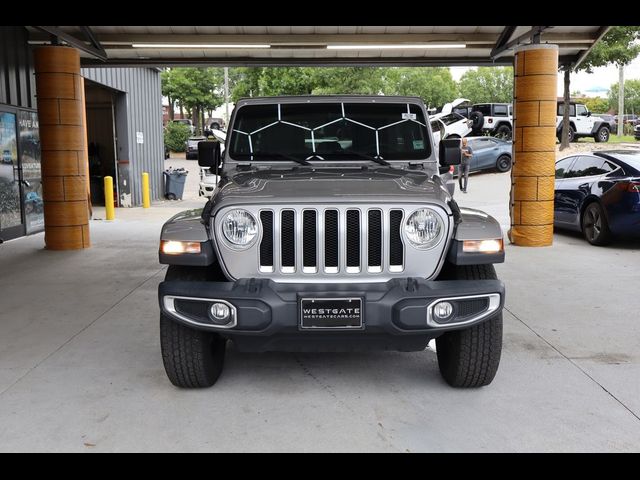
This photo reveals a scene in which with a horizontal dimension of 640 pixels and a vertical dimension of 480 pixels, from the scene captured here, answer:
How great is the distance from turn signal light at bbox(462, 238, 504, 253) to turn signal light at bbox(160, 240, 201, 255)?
1514 mm

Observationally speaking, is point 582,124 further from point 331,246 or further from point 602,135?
point 331,246

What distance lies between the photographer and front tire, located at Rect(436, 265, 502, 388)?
4.09m

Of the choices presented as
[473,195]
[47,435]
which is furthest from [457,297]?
[473,195]

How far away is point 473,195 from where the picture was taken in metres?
19.3

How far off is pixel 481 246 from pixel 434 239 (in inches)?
10.5

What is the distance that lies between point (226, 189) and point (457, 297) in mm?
1570

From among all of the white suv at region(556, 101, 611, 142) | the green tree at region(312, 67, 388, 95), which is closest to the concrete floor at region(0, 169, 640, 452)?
the white suv at region(556, 101, 611, 142)

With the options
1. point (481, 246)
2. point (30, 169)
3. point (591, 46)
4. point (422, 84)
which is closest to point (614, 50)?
point (591, 46)

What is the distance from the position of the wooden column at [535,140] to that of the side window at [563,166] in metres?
1.44

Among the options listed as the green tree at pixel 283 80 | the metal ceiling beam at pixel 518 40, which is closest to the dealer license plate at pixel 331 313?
the metal ceiling beam at pixel 518 40

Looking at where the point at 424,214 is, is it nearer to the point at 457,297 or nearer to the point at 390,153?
the point at 457,297

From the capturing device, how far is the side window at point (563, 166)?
11625mm

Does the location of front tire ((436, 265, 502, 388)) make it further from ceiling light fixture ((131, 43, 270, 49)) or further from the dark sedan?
ceiling light fixture ((131, 43, 270, 49))

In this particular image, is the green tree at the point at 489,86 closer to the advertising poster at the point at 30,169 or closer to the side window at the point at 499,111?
the side window at the point at 499,111
